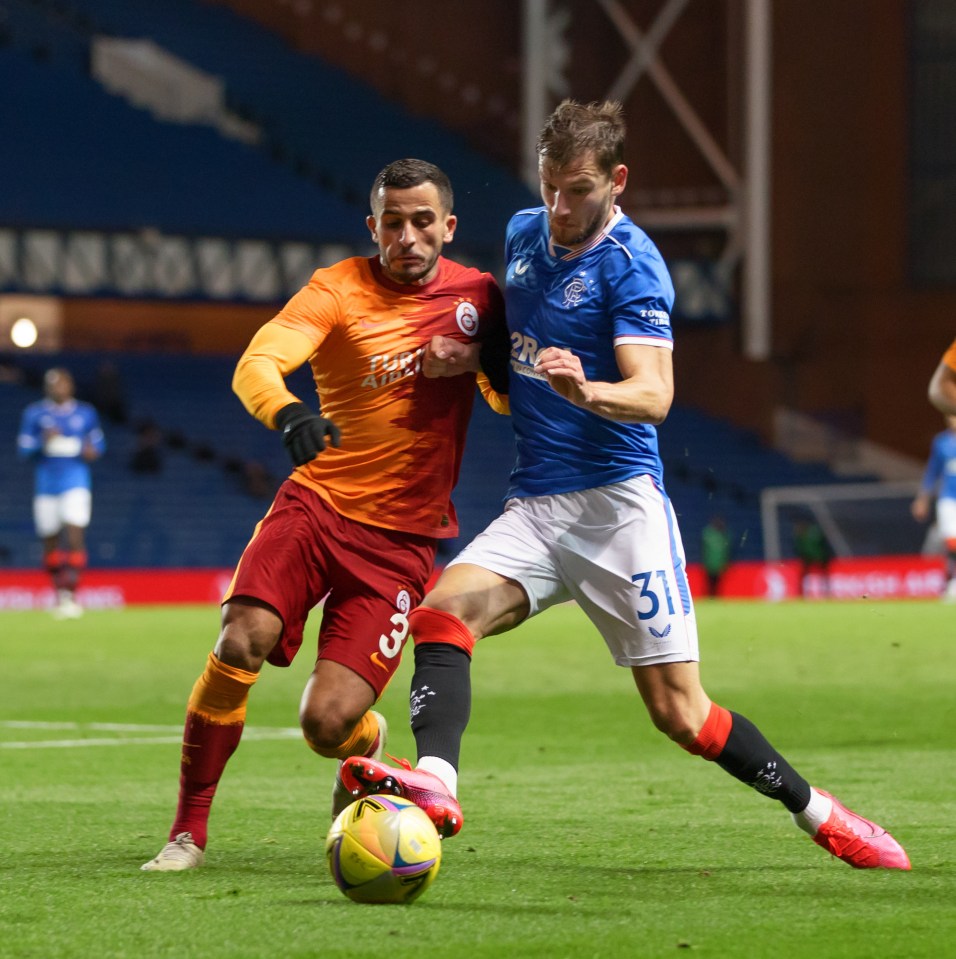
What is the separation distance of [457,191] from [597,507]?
29911mm

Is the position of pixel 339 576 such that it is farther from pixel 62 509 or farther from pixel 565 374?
pixel 62 509

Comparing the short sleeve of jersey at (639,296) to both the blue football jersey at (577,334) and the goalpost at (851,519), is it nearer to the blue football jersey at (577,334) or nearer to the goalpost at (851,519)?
the blue football jersey at (577,334)

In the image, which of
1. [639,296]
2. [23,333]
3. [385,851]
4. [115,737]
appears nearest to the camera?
[385,851]

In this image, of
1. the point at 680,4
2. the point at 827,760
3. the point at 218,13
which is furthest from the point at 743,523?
the point at 827,760

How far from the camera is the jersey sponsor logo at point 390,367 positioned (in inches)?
232

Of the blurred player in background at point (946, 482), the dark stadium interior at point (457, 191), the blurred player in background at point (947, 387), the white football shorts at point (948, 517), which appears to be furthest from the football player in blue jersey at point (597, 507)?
the dark stadium interior at point (457, 191)

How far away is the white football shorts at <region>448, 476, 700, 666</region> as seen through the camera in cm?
553

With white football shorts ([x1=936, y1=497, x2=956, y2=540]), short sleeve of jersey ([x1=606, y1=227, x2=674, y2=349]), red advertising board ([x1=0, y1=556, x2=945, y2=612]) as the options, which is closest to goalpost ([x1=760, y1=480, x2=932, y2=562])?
red advertising board ([x1=0, y1=556, x2=945, y2=612])

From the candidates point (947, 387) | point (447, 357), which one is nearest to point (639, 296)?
point (447, 357)

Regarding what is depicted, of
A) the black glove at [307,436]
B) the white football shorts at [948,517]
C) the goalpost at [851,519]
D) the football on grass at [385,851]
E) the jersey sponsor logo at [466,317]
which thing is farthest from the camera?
the goalpost at [851,519]

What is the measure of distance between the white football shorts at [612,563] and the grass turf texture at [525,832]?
2.29 feet

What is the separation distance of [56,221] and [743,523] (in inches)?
482

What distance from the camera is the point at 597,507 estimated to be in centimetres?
562

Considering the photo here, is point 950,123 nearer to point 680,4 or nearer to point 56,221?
point 680,4
